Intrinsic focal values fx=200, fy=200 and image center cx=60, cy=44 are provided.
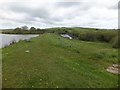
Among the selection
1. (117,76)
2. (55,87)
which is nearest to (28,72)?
(55,87)

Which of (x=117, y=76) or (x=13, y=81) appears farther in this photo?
(x=117, y=76)

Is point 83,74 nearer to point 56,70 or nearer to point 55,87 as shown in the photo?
point 56,70

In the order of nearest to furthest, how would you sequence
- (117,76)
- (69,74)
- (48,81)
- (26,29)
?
(48,81) < (69,74) < (117,76) < (26,29)

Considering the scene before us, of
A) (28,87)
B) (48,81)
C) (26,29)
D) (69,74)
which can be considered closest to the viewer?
(28,87)

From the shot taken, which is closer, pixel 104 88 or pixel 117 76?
pixel 104 88

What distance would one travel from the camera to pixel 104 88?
1335 cm

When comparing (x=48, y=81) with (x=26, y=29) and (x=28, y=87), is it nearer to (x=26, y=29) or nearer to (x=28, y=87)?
(x=28, y=87)

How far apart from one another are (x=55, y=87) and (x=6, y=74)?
16.5ft

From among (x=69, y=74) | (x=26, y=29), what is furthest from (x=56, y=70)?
(x=26, y=29)

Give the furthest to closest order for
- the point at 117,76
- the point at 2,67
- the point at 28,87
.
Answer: the point at 2,67
the point at 117,76
the point at 28,87

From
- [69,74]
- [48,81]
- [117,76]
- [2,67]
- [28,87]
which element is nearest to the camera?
[28,87]

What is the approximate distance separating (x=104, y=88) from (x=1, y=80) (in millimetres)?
7243

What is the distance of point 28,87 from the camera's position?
41.6ft

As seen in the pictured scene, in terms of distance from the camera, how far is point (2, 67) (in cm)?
1823
